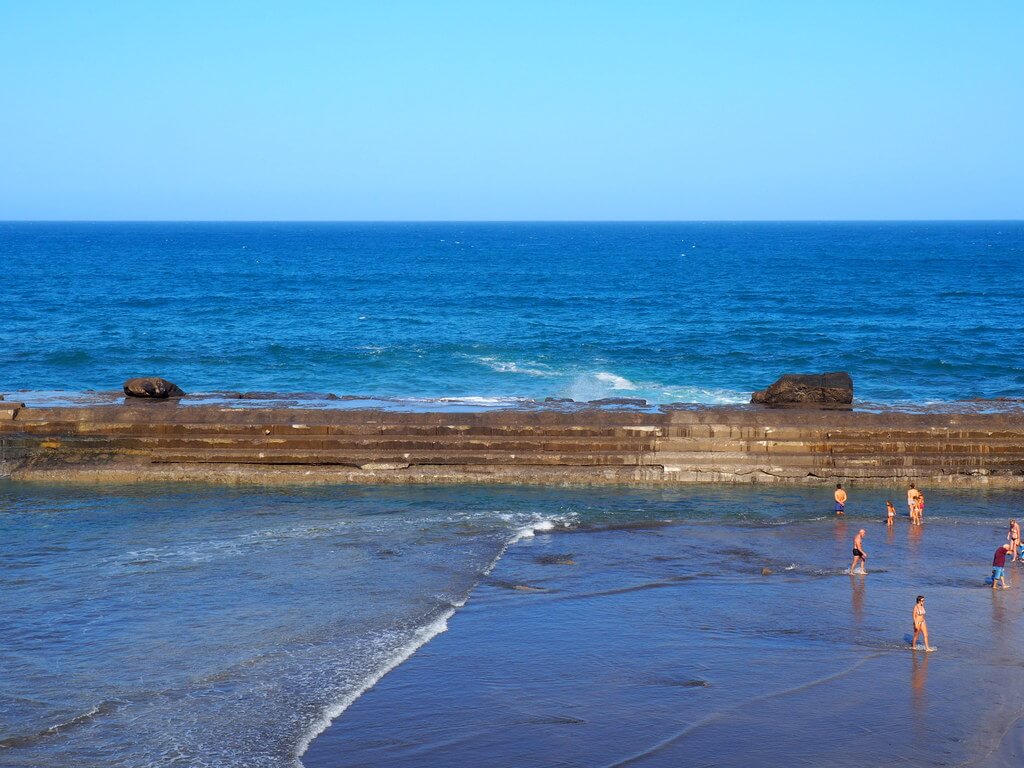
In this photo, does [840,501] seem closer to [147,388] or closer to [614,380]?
[147,388]

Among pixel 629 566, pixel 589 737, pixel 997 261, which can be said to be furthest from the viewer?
pixel 997 261

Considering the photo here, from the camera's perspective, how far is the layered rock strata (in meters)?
25.6

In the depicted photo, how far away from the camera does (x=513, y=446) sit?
85.8 feet

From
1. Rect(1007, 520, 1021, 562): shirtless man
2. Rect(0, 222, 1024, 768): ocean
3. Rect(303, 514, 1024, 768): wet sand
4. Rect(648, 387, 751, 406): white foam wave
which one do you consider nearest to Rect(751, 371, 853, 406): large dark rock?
Rect(0, 222, 1024, 768): ocean

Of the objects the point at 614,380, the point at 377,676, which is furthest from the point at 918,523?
the point at 614,380

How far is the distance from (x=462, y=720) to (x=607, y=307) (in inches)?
2304

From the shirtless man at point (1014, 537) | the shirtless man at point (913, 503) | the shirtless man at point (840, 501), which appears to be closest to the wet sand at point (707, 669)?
the shirtless man at point (1014, 537)

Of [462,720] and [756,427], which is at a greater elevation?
[756,427]

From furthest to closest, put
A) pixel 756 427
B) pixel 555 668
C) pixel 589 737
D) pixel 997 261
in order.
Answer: pixel 997 261
pixel 756 427
pixel 555 668
pixel 589 737

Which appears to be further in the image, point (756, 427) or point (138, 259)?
point (138, 259)

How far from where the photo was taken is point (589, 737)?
12.0 metres

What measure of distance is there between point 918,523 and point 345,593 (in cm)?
→ 1158

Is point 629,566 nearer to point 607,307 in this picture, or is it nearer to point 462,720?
point 462,720

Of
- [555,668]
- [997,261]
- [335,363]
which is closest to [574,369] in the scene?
[335,363]
